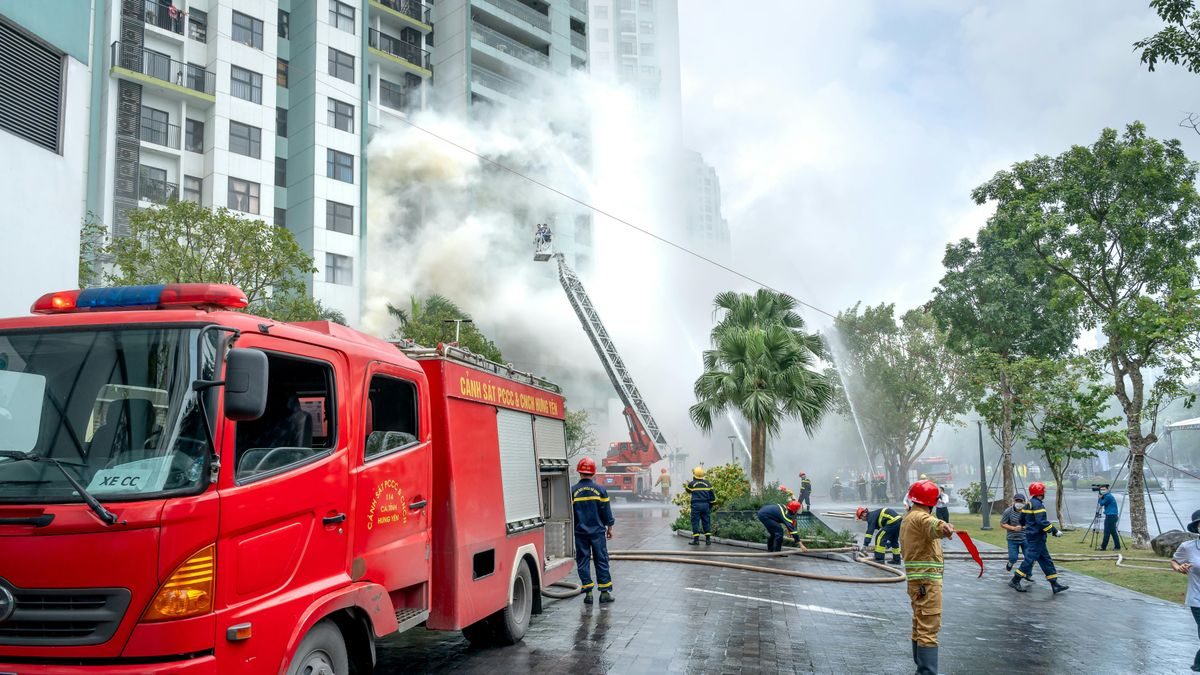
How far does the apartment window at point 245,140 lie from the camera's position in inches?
1357

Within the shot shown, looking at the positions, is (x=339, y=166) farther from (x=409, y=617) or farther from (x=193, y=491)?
(x=193, y=491)

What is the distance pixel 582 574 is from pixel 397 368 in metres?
5.19

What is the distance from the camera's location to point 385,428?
6.00 metres

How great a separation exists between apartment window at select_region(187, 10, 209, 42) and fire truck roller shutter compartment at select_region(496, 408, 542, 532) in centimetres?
3228

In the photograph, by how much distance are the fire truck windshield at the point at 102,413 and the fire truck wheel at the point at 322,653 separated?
122 centimetres

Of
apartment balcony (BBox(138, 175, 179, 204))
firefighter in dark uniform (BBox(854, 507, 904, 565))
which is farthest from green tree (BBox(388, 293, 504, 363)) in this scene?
firefighter in dark uniform (BBox(854, 507, 904, 565))

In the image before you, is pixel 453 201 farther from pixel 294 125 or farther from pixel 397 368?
pixel 397 368

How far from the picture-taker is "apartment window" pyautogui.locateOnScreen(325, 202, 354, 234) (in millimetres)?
36781

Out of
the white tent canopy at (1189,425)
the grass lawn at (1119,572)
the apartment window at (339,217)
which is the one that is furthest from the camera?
the apartment window at (339,217)

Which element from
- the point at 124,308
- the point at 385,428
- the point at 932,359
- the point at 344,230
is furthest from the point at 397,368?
the point at 932,359

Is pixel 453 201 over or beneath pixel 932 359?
over

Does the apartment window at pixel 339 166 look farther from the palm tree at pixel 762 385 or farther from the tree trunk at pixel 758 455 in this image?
the tree trunk at pixel 758 455

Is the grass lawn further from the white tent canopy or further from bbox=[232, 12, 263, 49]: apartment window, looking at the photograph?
bbox=[232, 12, 263, 49]: apartment window

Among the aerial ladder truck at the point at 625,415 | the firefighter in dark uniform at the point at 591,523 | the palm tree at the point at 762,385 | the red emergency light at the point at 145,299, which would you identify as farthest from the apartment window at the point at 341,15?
the red emergency light at the point at 145,299
